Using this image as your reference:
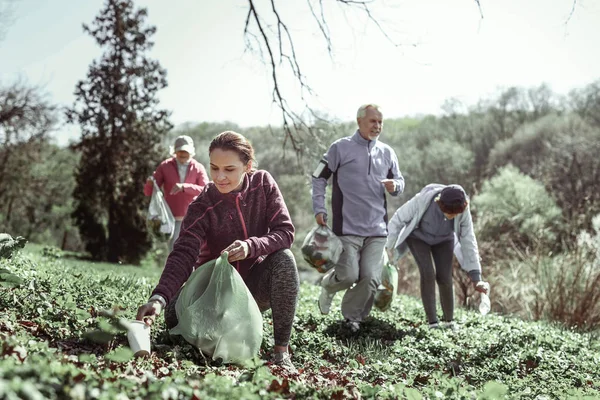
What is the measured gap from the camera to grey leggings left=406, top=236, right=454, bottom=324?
658cm

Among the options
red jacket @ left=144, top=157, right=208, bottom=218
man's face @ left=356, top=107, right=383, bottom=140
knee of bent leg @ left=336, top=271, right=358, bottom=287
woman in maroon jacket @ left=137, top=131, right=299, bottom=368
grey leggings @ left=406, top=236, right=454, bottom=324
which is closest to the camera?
woman in maroon jacket @ left=137, top=131, right=299, bottom=368

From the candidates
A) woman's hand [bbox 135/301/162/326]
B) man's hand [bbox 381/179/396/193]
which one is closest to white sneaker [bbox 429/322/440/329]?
man's hand [bbox 381/179/396/193]

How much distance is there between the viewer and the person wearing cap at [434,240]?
21.4 feet

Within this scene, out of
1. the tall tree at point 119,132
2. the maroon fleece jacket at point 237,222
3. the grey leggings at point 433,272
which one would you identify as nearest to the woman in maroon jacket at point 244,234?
the maroon fleece jacket at point 237,222

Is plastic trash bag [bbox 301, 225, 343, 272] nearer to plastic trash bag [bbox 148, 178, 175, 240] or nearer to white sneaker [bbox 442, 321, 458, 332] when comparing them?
white sneaker [bbox 442, 321, 458, 332]

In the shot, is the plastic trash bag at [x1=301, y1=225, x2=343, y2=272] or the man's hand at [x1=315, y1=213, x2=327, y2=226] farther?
the man's hand at [x1=315, y1=213, x2=327, y2=226]

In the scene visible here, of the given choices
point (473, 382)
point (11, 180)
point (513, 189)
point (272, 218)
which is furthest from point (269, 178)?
point (11, 180)

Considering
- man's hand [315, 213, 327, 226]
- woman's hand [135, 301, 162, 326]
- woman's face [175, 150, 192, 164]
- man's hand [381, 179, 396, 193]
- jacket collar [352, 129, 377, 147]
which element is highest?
jacket collar [352, 129, 377, 147]

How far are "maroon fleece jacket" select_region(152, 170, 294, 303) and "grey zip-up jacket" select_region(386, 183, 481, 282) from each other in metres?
2.91

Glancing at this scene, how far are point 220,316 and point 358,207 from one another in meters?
2.84

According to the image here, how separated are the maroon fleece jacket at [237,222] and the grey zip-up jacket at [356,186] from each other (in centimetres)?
207

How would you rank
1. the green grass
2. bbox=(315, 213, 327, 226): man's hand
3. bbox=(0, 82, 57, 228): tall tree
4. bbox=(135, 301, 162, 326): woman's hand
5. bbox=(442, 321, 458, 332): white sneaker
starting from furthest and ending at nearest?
bbox=(0, 82, 57, 228): tall tree → bbox=(442, 321, 458, 332): white sneaker → bbox=(315, 213, 327, 226): man's hand → bbox=(135, 301, 162, 326): woman's hand → the green grass

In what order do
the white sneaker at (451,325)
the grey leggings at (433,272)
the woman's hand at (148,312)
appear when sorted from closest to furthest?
1. the woman's hand at (148,312)
2. the white sneaker at (451,325)
3. the grey leggings at (433,272)

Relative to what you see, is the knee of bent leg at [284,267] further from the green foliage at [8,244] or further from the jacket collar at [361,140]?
the jacket collar at [361,140]
